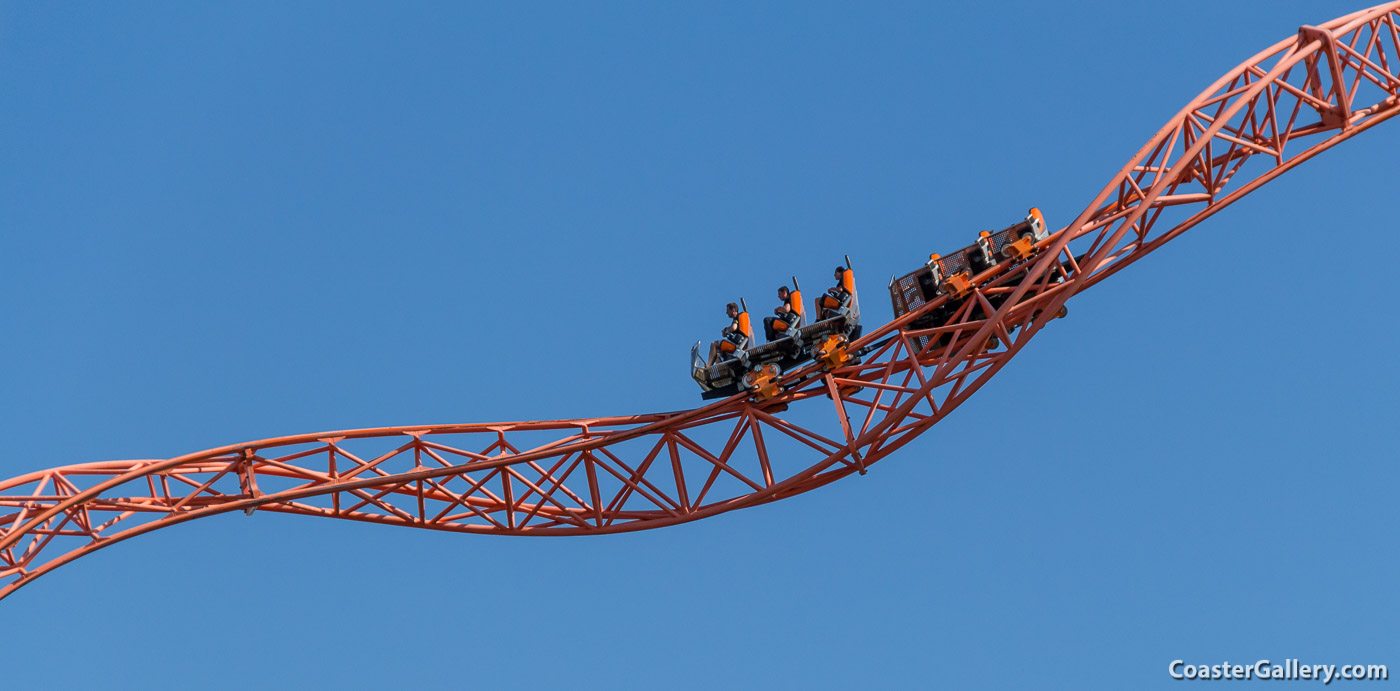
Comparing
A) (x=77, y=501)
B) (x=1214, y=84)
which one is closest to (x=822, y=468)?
(x=1214, y=84)

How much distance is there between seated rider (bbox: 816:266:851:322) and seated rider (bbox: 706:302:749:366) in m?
1.15

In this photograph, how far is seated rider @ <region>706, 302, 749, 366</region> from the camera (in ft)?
83.6

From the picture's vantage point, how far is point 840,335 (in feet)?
82.8

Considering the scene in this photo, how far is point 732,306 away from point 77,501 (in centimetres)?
1051

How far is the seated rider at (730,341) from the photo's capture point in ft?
83.6

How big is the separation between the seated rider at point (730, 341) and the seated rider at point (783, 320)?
0.35 meters

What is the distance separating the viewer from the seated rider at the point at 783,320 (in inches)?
999

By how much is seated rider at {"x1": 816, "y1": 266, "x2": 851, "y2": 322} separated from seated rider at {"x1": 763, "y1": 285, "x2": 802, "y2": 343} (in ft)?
1.13

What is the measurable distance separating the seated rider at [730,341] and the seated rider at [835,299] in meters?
1.15

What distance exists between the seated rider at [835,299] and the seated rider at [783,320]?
346 millimetres

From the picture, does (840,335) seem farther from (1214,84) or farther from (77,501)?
(77,501)

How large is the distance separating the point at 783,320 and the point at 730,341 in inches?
32.8

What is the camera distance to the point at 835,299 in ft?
83.2

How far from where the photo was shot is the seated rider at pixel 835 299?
25328mm
